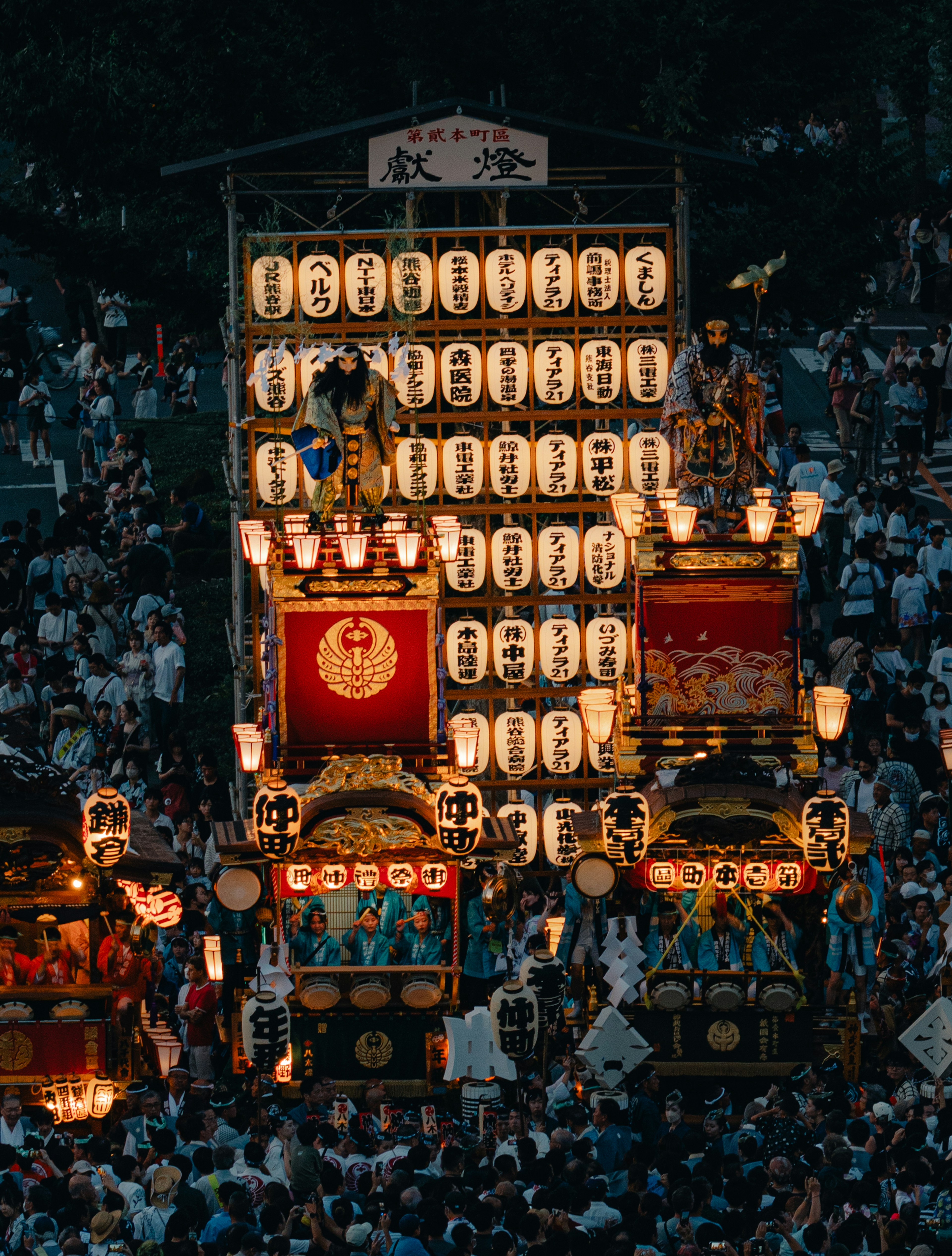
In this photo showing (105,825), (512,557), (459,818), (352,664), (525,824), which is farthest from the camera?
(512,557)

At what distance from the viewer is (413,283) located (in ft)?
112

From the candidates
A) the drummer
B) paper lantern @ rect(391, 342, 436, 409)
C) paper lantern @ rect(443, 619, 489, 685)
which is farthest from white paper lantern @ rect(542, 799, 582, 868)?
the drummer

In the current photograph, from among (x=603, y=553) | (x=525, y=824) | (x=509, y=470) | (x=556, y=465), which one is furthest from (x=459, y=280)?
(x=525, y=824)

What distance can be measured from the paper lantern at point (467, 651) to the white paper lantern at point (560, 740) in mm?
1086

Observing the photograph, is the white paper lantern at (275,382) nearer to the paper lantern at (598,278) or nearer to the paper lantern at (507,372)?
the paper lantern at (507,372)

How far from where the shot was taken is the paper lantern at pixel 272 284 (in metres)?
34.2

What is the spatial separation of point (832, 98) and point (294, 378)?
40.9ft

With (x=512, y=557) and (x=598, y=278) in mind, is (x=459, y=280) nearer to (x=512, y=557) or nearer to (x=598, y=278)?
(x=598, y=278)

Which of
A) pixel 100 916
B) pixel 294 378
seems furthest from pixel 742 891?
pixel 294 378

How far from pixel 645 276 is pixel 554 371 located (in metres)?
1.75

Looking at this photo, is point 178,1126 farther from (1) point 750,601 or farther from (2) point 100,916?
(1) point 750,601

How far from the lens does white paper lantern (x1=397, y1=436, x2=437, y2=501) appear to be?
34344 mm

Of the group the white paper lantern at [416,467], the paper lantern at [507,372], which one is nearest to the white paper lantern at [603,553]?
the paper lantern at [507,372]

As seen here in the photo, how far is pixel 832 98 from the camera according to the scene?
4222 cm
